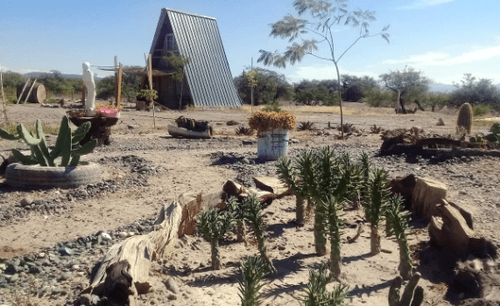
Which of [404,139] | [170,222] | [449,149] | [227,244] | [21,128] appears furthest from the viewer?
[404,139]

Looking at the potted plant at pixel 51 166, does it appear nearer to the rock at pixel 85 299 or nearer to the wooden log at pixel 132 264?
the wooden log at pixel 132 264

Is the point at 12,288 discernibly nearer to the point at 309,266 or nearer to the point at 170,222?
the point at 170,222

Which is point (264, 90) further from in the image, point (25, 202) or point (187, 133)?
point (25, 202)

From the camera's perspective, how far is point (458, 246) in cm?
388

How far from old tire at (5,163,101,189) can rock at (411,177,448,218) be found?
4.28 m

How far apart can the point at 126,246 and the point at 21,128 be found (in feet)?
14.7

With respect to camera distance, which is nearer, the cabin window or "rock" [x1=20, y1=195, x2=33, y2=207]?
"rock" [x1=20, y1=195, x2=33, y2=207]

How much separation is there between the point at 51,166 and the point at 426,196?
509 cm

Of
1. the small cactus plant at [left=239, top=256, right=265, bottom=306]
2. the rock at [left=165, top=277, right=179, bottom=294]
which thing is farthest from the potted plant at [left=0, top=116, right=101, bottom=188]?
the small cactus plant at [left=239, top=256, right=265, bottom=306]

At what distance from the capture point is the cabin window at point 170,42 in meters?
31.5

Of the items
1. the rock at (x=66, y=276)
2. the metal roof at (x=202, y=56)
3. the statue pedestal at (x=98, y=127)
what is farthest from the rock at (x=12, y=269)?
the metal roof at (x=202, y=56)

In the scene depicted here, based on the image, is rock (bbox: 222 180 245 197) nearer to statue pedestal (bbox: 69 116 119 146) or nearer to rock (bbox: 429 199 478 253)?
rock (bbox: 429 199 478 253)

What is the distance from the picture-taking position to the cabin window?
104 ft

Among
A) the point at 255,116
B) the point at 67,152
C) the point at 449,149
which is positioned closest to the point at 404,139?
the point at 449,149
